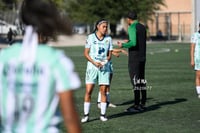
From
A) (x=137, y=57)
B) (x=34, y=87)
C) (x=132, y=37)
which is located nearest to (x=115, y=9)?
(x=137, y=57)

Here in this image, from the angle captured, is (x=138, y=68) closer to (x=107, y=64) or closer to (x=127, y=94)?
(x=107, y=64)

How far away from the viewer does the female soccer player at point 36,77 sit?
407 centimetres

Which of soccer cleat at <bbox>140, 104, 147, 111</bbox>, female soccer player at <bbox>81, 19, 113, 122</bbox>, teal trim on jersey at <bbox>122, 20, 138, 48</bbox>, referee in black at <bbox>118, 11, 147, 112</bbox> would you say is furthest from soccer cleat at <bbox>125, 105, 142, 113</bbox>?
female soccer player at <bbox>81, 19, 113, 122</bbox>

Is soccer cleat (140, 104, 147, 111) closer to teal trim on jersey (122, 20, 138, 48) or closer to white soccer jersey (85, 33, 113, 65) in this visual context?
teal trim on jersey (122, 20, 138, 48)

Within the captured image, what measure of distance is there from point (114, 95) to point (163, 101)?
5.85 feet

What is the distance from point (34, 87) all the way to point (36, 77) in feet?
0.22

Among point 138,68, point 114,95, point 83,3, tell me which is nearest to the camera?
point 138,68

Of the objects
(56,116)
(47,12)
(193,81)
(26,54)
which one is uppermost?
(47,12)

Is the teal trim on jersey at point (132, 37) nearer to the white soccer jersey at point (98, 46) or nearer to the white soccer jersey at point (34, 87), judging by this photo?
the white soccer jersey at point (98, 46)

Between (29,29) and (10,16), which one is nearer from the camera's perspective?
(29,29)

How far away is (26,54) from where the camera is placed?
13.6ft

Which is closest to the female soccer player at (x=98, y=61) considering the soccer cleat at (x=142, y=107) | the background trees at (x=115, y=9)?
the soccer cleat at (x=142, y=107)

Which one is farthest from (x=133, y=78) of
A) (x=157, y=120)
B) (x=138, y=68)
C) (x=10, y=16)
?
(x=10, y=16)

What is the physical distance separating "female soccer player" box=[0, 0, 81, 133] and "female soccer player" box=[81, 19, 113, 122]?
27.7 feet
